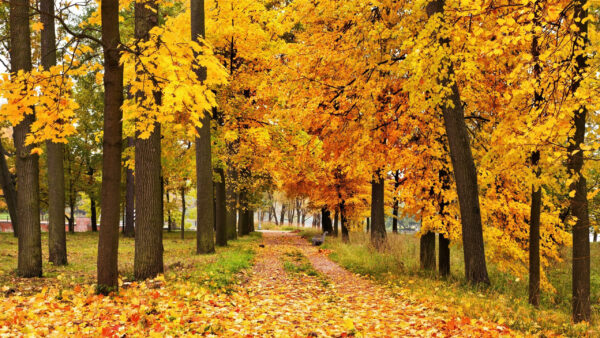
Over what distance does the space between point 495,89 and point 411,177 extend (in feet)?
→ 9.80

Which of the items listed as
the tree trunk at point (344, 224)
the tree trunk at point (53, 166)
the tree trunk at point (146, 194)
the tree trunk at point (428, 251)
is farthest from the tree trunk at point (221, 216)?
the tree trunk at point (146, 194)

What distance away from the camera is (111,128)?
598 centimetres

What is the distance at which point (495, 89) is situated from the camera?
34.2 feet

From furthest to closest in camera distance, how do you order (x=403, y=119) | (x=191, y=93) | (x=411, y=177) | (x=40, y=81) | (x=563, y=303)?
(x=563, y=303), (x=411, y=177), (x=403, y=119), (x=40, y=81), (x=191, y=93)

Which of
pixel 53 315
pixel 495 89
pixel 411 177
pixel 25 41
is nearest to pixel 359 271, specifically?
pixel 411 177

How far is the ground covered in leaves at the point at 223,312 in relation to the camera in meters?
4.78

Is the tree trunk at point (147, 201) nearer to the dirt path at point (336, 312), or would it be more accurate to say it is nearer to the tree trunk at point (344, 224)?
the dirt path at point (336, 312)

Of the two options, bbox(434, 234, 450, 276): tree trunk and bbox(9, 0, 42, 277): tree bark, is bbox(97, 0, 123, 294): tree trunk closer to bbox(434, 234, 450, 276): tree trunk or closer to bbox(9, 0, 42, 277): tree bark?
bbox(9, 0, 42, 277): tree bark

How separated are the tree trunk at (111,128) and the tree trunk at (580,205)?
691 centimetres

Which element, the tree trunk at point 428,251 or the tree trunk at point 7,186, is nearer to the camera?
the tree trunk at point 428,251

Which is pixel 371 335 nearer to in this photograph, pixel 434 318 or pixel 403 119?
pixel 434 318

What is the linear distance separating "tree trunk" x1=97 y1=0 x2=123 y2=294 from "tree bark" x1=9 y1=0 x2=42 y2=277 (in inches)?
119

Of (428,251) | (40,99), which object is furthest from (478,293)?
(40,99)

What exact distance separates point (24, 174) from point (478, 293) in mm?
8942
